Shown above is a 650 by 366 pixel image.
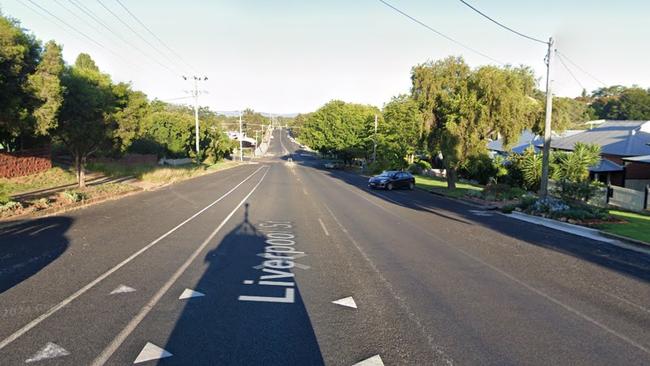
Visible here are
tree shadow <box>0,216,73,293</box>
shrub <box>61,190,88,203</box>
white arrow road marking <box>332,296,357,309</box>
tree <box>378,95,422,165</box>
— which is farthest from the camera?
tree <box>378,95,422,165</box>

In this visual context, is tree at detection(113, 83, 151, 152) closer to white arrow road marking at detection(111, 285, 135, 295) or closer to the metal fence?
white arrow road marking at detection(111, 285, 135, 295)

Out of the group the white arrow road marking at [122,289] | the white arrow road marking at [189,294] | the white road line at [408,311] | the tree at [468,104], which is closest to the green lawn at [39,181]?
the white arrow road marking at [122,289]

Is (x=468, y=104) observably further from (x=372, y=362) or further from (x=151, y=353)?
(x=151, y=353)

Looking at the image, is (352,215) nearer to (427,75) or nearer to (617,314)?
(617,314)

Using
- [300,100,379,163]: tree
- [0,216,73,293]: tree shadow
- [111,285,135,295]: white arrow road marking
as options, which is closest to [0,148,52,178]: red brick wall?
[0,216,73,293]: tree shadow

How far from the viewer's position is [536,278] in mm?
9023

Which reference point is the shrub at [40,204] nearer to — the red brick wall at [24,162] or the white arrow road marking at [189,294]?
the red brick wall at [24,162]

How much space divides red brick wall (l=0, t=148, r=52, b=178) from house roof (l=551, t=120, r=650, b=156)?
39.5 meters

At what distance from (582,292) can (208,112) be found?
161932 millimetres

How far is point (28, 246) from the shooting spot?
11.0 m

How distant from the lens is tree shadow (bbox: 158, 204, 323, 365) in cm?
521

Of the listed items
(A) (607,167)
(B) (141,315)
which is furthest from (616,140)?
(B) (141,315)

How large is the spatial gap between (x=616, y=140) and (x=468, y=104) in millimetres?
19062

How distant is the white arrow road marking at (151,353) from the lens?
200 inches
